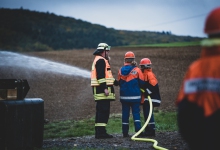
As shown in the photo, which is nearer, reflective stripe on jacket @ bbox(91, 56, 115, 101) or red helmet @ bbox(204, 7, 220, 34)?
red helmet @ bbox(204, 7, 220, 34)

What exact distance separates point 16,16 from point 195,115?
74.4 m

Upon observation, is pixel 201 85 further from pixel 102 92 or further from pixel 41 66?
pixel 41 66

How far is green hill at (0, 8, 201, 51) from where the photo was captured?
5612 centimetres

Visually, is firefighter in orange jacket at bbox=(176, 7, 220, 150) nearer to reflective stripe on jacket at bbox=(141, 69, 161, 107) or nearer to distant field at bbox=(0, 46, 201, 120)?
reflective stripe on jacket at bbox=(141, 69, 161, 107)

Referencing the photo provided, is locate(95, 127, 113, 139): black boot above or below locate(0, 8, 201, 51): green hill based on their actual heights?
below

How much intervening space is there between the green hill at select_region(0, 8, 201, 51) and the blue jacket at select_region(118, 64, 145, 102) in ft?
141

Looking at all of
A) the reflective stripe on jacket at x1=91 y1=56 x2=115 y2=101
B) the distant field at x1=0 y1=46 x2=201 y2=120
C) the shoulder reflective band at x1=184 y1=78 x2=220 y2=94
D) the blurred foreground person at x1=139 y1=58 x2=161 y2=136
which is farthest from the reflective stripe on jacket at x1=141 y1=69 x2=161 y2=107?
the shoulder reflective band at x1=184 y1=78 x2=220 y2=94

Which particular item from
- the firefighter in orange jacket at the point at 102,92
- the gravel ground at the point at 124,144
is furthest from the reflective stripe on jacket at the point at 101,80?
the gravel ground at the point at 124,144

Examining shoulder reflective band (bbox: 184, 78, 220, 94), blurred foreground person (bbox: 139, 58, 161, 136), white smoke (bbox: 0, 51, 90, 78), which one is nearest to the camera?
shoulder reflective band (bbox: 184, 78, 220, 94)

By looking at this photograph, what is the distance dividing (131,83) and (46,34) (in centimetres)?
5458

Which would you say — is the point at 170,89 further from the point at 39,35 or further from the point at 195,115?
the point at 39,35

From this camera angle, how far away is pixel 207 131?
2.76m

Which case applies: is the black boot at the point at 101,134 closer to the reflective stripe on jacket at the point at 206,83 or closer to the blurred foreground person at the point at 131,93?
the blurred foreground person at the point at 131,93

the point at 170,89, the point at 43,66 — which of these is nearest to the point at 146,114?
the point at 170,89
